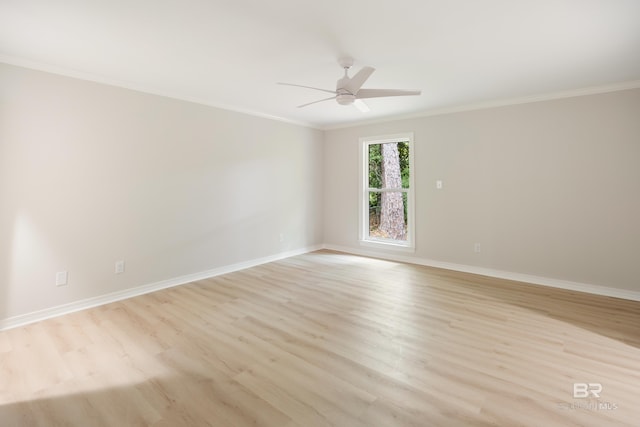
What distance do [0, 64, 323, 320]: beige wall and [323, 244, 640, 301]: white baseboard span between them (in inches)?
81.4

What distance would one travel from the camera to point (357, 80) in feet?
8.34

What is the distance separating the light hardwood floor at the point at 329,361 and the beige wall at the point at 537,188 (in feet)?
1.97

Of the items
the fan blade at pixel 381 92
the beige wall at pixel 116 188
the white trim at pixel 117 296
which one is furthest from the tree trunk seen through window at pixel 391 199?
the fan blade at pixel 381 92

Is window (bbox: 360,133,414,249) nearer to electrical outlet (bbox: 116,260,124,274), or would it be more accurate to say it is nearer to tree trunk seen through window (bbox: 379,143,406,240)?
tree trunk seen through window (bbox: 379,143,406,240)

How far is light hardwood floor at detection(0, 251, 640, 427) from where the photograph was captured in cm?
162

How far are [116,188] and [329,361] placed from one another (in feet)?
9.46

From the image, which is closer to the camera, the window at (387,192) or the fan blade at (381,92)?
the fan blade at (381,92)

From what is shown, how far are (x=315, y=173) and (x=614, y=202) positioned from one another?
424cm

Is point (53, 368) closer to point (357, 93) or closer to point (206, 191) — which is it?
point (206, 191)

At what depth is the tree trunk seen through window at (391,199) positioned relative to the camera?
511cm

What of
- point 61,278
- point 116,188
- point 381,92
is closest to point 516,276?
point 381,92

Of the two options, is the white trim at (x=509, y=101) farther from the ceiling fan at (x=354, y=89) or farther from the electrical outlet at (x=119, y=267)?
the electrical outlet at (x=119, y=267)

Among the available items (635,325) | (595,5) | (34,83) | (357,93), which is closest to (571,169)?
(635,325)

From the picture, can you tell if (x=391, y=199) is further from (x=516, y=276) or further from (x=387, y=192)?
(x=516, y=276)
